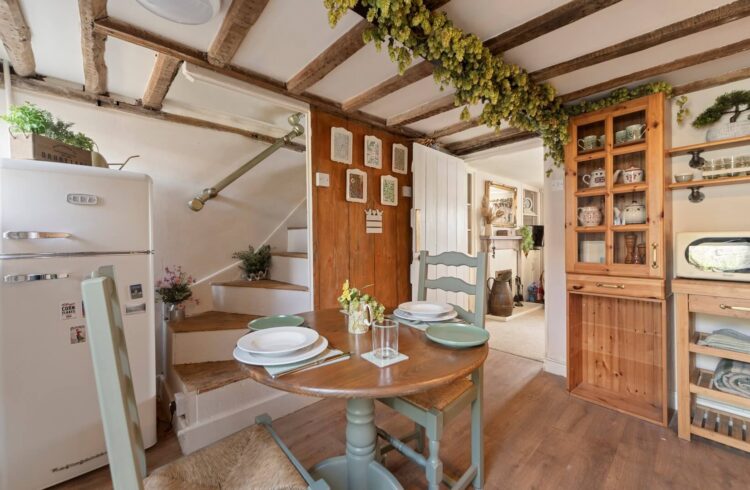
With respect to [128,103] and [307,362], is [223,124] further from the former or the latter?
[307,362]

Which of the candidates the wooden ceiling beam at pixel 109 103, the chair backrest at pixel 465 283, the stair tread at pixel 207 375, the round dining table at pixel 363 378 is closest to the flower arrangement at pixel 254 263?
the stair tread at pixel 207 375

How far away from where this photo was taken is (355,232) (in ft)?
9.07

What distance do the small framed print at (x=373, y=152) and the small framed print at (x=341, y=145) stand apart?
0.20 metres

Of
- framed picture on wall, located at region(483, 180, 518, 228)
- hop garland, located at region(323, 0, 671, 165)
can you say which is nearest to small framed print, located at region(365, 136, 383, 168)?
hop garland, located at region(323, 0, 671, 165)

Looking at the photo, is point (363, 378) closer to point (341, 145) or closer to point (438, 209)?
point (341, 145)

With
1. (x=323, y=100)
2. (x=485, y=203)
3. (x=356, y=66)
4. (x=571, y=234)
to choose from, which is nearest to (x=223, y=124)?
(x=323, y=100)

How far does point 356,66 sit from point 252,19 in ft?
2.20

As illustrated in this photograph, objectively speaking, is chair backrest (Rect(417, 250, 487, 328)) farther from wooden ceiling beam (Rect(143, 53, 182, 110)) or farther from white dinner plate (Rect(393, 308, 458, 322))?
wooden ceiling beam (Rect(143, 53, 182, 110))

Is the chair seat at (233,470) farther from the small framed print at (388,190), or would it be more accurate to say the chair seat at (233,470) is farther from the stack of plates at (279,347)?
the small framed print at (388,190)

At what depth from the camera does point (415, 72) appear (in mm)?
1950

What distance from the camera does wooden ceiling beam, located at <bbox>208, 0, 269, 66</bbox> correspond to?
1417 millimetres

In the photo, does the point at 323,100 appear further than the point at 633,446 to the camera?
Yes

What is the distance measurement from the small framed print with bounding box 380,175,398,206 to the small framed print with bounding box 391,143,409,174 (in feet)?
0.39

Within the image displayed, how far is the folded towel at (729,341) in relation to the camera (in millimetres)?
1680
